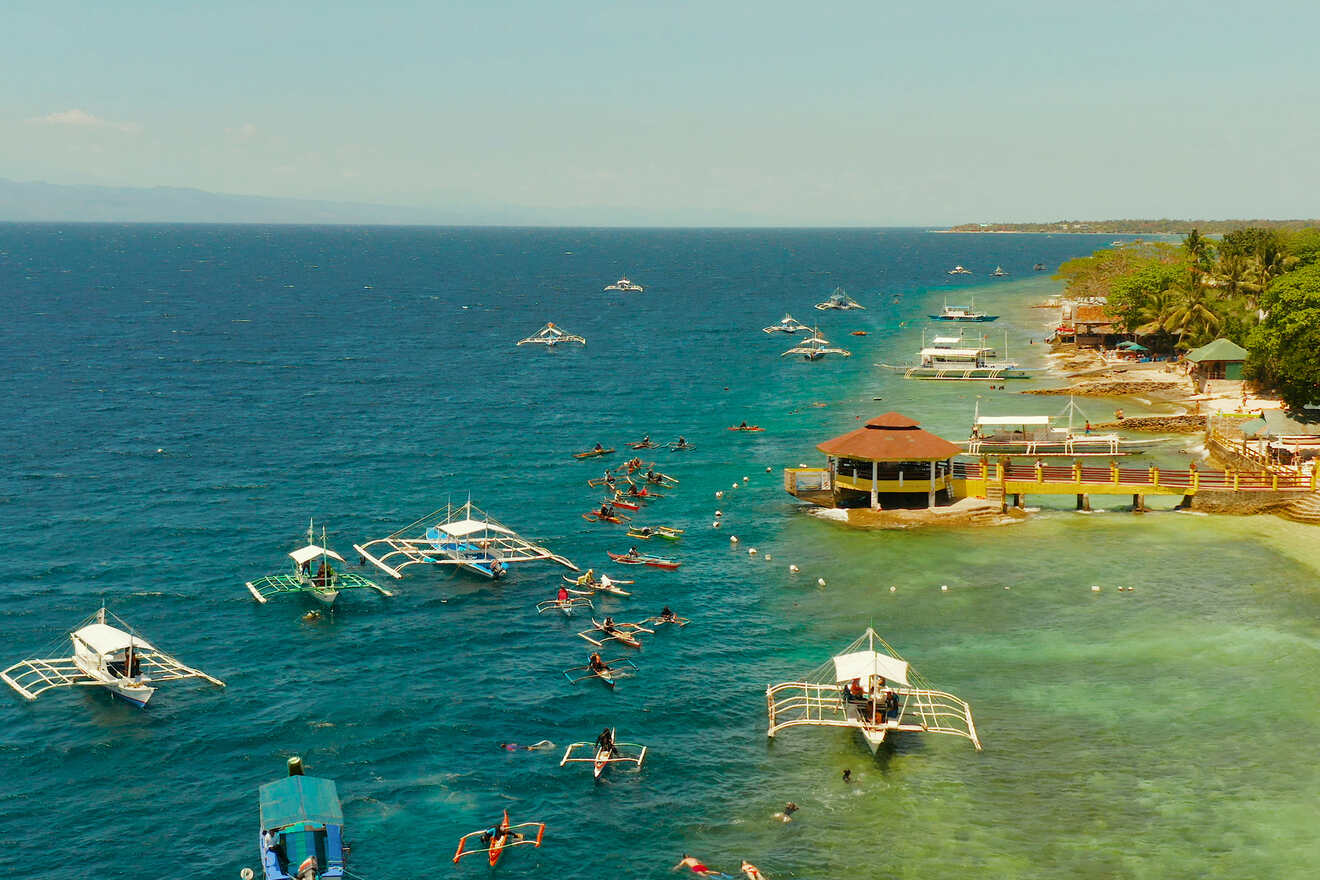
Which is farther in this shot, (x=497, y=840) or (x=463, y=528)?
(x=463, y=528)

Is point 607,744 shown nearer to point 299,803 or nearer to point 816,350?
point 299,803

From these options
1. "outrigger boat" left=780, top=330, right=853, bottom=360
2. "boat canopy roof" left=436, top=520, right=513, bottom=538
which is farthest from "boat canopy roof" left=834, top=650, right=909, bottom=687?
"outrigger boat" left=780, top=330, right=853, bottom=360

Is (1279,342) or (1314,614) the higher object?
(1279,342)

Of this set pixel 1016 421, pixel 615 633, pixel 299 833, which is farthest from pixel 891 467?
pixel 299 833

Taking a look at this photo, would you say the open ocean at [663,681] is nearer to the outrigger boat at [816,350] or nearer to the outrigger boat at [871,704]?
the outrigger boat at [871,704]

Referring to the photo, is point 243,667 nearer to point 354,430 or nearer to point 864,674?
point 864,674

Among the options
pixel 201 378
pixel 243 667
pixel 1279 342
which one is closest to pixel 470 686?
pixel 243 667

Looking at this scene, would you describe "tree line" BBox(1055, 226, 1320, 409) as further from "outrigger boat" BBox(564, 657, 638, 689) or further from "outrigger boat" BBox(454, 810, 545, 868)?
"outrigger boat" BBox(454, 810, 545, 868)
